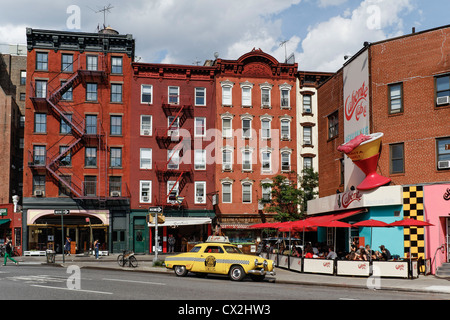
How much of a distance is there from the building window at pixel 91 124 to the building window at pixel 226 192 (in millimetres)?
13353

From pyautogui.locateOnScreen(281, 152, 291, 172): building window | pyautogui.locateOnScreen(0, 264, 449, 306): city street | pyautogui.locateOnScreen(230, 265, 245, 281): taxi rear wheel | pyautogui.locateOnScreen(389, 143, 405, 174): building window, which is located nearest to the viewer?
pyautogui.locateOnScreen(0, 264, 449, 306): city street

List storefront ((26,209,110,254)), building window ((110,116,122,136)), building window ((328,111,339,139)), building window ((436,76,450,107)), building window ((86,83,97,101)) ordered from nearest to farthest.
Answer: building window ((436,76,450,107)), building window ((328,111,339,139)), storefront ((26,209,110,254)), building window ((86,83,97,101)), building window ((110,116,122,136))

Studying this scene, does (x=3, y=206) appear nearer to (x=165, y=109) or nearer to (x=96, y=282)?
(x=165, y=109)

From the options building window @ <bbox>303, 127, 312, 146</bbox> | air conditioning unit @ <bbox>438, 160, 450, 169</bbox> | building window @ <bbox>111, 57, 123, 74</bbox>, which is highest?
building window @ <bbox>111, 57, 123, 74</bbox>

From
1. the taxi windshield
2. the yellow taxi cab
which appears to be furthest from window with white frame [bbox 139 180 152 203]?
the taxi windshield

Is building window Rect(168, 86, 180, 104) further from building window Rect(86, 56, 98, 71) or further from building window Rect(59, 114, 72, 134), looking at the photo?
building window Rect(59, 114, 72, 134)

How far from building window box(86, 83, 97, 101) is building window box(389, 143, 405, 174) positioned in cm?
3116

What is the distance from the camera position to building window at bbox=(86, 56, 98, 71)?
51906mm

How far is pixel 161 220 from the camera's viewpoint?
3067 centimetres

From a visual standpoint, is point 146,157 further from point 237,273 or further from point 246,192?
point 237,273

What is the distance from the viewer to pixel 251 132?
53969 millimetres

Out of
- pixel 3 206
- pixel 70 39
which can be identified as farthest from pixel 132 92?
pixel 3 206

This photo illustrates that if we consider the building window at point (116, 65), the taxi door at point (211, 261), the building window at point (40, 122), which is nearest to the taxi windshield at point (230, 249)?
the taxi door at point (211, 261)

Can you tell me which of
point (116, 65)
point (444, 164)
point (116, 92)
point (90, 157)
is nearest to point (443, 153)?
point (444, 164)
